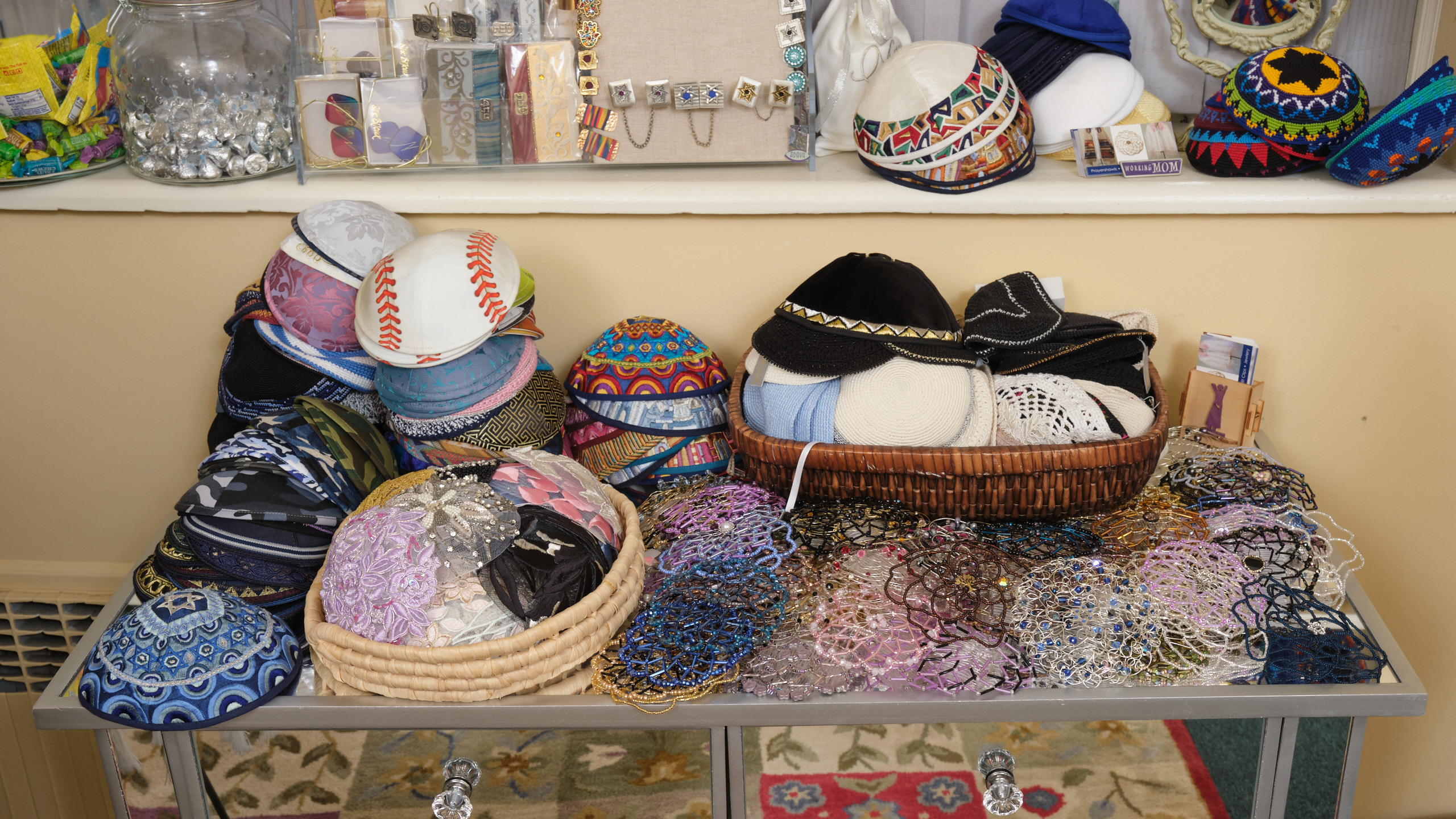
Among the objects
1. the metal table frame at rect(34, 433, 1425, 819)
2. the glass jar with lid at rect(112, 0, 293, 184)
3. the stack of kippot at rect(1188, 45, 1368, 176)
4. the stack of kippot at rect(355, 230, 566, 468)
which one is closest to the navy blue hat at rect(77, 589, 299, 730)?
the metal table frame at rect(34, 433, 1425, 819)

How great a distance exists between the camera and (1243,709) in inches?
42.8

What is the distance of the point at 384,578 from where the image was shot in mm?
1074

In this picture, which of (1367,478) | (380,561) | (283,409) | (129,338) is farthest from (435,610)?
(1367,478)

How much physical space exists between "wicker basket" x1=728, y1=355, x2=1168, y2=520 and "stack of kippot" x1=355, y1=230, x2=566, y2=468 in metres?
0.31

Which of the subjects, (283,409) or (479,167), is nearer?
(283,409)

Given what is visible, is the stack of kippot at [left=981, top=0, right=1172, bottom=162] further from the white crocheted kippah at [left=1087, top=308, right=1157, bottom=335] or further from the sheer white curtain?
the white crocheted kippah at [left=1087, top=308, right=1157, bottom=335]

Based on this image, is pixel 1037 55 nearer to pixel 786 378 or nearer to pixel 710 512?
pixel 786 378

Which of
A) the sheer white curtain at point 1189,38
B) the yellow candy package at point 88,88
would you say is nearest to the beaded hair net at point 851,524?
the sheer white curtain at point 1189,38

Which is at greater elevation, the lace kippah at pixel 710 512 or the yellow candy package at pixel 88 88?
the yellow candy package at pixel 88 88

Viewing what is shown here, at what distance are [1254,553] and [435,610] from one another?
929 millimetres

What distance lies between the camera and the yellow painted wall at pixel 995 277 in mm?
1482

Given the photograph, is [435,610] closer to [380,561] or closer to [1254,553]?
[380,561]

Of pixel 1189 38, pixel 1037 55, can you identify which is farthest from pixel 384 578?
pixel 1189 38

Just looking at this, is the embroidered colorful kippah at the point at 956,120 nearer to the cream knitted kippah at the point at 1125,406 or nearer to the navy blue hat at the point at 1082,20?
the navy blue hat at the point at 1082,20
